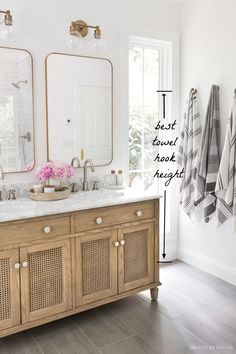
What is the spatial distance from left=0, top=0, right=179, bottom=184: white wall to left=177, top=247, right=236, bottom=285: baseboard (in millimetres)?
1128

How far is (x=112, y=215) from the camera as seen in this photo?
2520 millimetres

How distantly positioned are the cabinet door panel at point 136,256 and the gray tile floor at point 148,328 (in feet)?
0.70

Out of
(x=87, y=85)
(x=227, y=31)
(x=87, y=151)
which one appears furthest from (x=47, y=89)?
(x=227, y=31)

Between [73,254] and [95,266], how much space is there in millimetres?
210

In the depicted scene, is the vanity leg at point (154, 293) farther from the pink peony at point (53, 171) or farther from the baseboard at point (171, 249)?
the pink peony at point (53, 171)

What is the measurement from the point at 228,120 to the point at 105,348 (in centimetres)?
191

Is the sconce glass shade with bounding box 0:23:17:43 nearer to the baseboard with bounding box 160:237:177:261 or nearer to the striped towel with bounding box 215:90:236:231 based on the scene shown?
the striped towel with bounding box 215:90:236:231

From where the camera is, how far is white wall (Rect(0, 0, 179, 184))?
8.75 feet

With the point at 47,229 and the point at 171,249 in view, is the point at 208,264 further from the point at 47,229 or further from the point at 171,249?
the point at 47,229

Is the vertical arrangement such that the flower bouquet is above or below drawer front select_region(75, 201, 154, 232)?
above

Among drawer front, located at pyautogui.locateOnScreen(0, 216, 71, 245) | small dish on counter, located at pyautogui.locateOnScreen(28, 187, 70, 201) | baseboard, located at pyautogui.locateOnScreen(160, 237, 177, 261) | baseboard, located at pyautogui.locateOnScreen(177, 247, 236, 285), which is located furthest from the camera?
baseboard, located at pyautogui.locateOnScreen(160, 237, 177, 261)

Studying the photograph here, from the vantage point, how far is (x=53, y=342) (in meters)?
2.28

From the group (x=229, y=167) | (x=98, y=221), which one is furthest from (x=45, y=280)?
(x=229, y=167)

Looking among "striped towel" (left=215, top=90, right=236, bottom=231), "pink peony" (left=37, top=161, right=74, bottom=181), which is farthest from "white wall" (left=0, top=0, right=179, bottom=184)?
"striped towel" (left=215, top=90, right=236, bottom=231)
